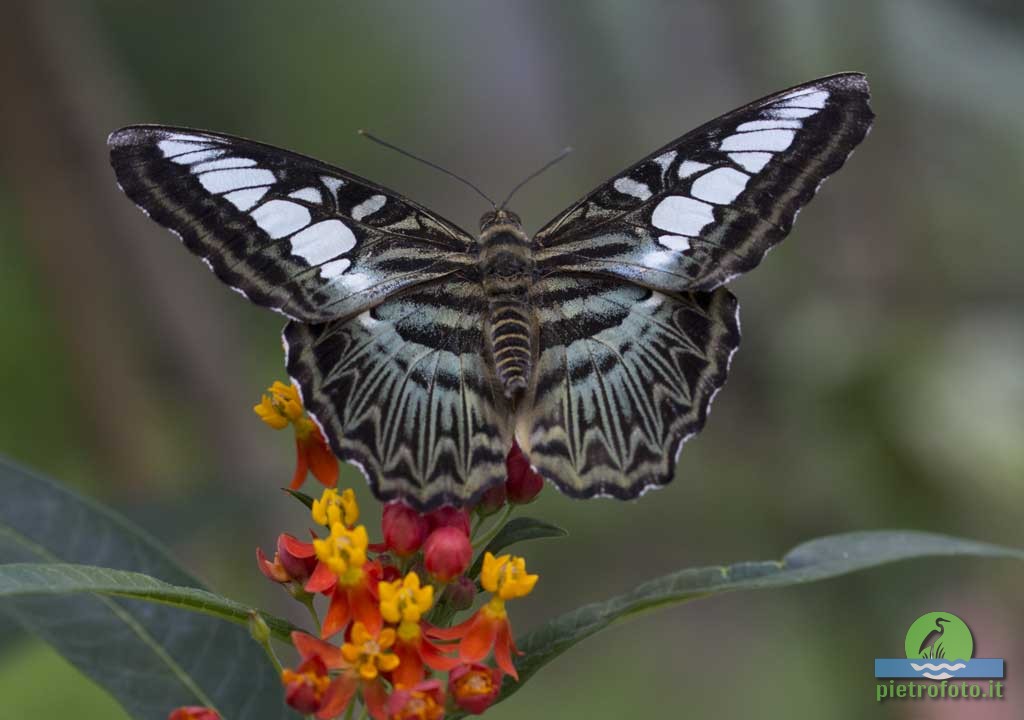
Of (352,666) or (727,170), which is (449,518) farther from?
(727,170)

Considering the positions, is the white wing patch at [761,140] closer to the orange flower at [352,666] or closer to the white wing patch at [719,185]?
the white wing patch at [719,185]

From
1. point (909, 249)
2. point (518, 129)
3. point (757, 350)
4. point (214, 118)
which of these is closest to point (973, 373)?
point (909, 249)

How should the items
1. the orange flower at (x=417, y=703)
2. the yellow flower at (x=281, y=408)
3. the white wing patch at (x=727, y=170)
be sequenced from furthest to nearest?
the white wing patch at (x=727, y=170), the yellow flower at (x=281, y=408), the orange flower at (x=417, y=703)

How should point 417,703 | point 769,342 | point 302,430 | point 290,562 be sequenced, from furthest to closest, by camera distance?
point 769,342 < point 302,430 < point 290,562 < point 417,703

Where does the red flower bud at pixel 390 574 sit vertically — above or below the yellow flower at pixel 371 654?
above

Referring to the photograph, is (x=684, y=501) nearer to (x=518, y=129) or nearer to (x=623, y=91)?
(x=623, y=91)

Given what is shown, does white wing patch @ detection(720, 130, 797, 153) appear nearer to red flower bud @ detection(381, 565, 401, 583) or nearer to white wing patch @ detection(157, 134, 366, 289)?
white wing patch @ detection(157, 134, 366, 289)

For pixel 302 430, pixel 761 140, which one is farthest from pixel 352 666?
pixel 761 140

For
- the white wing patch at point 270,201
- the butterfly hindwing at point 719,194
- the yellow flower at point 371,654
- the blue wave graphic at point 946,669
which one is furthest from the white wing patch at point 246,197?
the blue wave graphic at point 946,669
